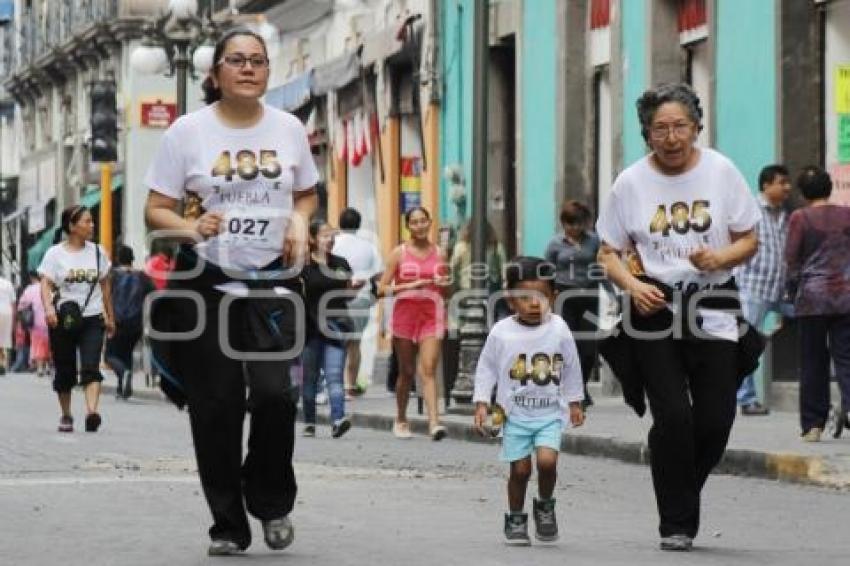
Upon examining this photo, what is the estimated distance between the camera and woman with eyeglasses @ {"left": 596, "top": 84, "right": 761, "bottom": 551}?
10.3 metres

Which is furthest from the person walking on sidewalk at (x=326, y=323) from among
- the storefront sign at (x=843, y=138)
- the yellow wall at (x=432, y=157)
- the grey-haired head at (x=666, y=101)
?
the yellow wall at (x=432, y=157)

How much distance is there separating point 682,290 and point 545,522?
109 centimetres

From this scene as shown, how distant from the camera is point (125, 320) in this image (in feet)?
100

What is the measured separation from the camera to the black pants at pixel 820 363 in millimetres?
16906

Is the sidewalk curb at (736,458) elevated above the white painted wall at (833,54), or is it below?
below

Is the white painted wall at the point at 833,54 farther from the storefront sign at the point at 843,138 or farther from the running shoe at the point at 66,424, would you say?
the running shoe at the point at 66,424

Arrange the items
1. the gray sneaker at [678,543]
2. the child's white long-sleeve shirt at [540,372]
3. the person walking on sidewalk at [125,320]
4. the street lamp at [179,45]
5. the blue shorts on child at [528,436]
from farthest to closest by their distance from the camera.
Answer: the street lamp at [179,45] → the person walking on sidewalk at [125,320] → the child's white long-sleeve shirt at [540,372] → the blue shorts on child at [528,436] → the gray sneaker at [678,543]

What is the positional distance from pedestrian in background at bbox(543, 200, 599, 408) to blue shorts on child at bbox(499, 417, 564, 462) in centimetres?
1141

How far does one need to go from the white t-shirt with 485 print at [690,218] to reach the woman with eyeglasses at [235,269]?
1355 millimetres

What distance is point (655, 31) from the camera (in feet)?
82.4

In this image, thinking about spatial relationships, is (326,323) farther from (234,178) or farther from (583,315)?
(234,178)

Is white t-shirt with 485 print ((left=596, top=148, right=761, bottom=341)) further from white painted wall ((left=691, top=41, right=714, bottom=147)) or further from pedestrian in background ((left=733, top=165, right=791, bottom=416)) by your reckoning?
white painted wall ((left=691, top=41, right=714, bottom=147))

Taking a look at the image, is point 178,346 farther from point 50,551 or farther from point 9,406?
point 9,406

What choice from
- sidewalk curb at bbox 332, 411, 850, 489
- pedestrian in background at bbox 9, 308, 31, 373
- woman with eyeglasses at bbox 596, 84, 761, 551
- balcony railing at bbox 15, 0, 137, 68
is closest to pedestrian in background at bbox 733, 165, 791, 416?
sidewalk curb at bbox 332, 411, 850, 489
